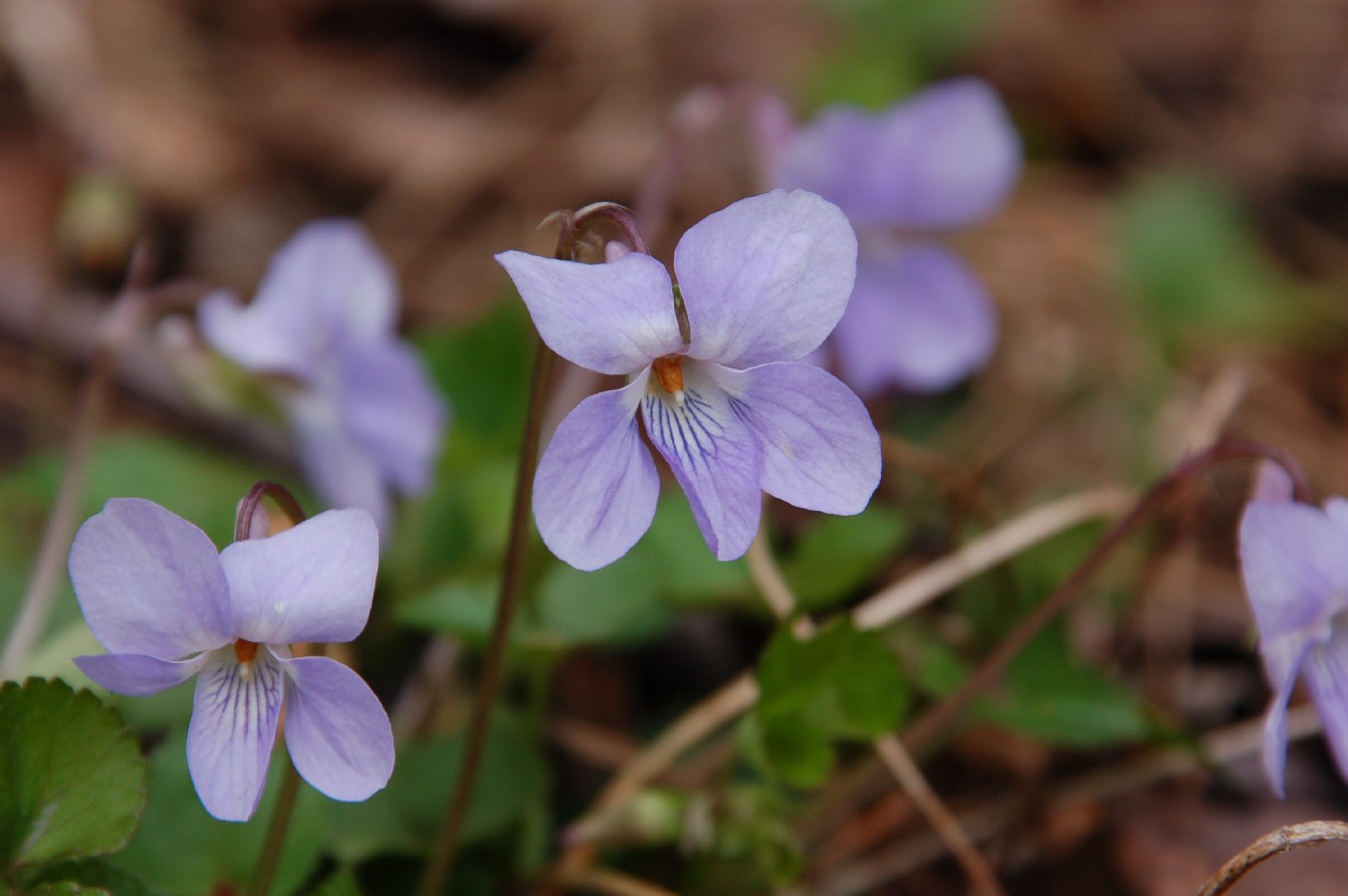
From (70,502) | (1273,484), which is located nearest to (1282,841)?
(1273,484)

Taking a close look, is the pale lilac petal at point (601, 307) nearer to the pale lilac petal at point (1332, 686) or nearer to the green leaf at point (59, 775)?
the green leaf at point (59, 775)

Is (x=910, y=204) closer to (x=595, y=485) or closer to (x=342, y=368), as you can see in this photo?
(x=342, y=368)

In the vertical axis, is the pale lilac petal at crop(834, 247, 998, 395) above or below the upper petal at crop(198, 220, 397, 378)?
below

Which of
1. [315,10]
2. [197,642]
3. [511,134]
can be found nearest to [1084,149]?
[511,134]

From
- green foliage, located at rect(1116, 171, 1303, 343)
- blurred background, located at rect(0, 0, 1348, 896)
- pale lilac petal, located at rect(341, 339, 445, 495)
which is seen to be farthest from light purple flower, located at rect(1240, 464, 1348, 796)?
green foliage, located at rect(1116, 171, 1303, 343)

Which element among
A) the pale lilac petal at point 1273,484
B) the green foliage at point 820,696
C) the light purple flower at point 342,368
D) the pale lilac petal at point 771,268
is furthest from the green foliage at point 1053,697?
the light purple flower at point 342,368

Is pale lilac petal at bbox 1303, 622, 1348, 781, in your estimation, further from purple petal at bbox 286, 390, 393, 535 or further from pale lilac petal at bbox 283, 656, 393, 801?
purple petal at bbox 286, 390, 393, 535
